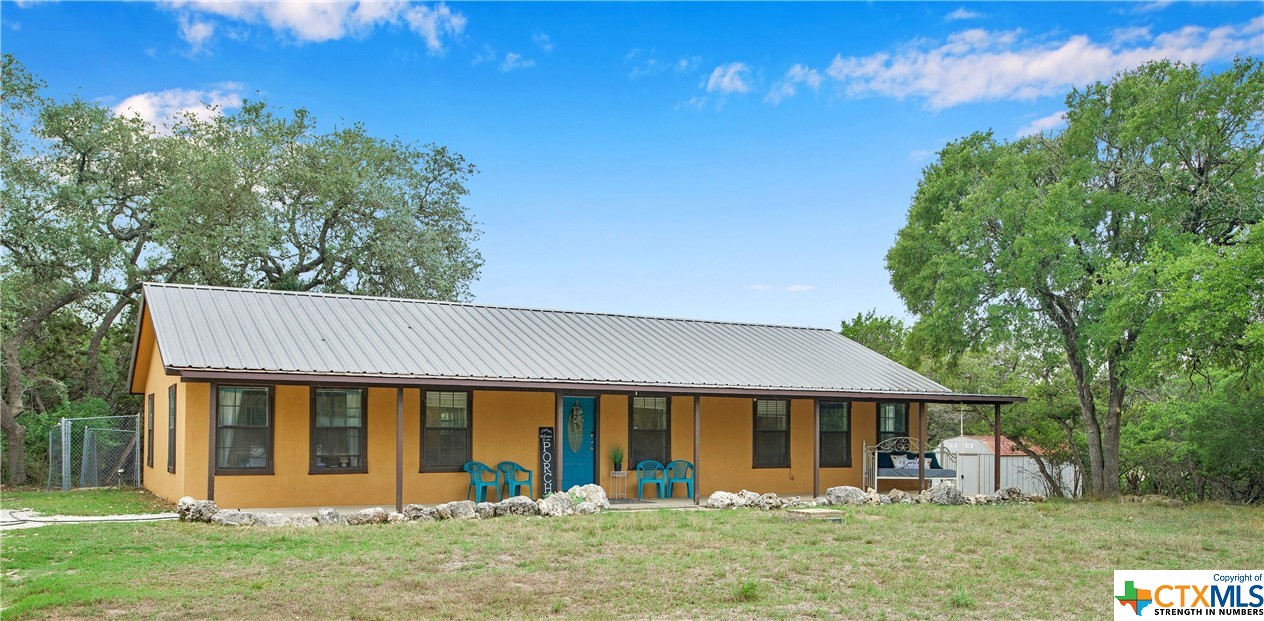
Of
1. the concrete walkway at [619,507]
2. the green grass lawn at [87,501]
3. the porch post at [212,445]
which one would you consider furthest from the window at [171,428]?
the porch post at [212,445]

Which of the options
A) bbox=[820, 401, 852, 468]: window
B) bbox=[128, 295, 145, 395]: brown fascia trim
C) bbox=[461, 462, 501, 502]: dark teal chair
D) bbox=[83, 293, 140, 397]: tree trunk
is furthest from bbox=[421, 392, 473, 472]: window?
bbox=[83, 293, 140, 397]: tree trunk

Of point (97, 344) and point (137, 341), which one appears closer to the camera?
point (137, 341)

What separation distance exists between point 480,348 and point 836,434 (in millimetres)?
7528

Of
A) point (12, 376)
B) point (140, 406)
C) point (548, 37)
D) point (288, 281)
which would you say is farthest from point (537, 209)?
point (12, 376)

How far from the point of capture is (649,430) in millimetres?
18172

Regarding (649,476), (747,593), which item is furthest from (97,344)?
(747,593)

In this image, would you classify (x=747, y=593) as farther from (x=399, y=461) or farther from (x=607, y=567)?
(x=399, y=461)

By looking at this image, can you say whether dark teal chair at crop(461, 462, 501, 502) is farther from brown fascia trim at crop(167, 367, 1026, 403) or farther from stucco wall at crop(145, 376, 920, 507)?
brown fascia trim at crop(167, 367, 1026, 403)

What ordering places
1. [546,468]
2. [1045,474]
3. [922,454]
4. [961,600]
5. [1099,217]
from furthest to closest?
[1045,474]
[1099,217]
[922,454]
[546,468]
[961,600]

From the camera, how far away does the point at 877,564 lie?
10172mm

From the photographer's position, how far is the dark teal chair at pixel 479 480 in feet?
52.8

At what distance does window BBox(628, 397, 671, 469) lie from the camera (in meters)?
18.0

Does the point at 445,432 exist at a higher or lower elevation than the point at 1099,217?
lower

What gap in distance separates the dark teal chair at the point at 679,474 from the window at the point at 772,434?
63.0 inches
